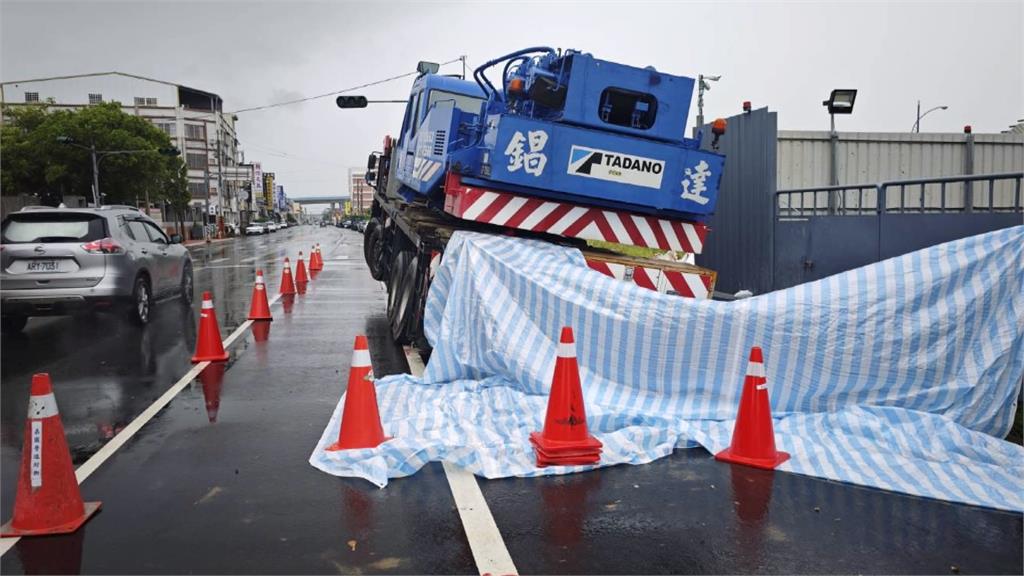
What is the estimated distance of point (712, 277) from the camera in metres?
7.88

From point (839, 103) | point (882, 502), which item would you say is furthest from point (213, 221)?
point (882, 502)

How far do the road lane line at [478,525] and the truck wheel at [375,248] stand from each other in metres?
11.4

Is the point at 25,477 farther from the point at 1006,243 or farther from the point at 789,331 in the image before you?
the point at 1006,243

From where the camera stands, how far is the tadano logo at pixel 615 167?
7523 mm

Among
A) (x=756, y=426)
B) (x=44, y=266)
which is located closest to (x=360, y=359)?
(x=756, y=426)

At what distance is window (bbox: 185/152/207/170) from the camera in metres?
87.1

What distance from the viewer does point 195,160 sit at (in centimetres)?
8825

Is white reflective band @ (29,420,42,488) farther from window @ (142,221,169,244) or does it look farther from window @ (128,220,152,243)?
window @ (142,221,169,244)

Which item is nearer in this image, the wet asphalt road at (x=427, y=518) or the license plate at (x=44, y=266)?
the wet asphalt road at (x=427, y=518)

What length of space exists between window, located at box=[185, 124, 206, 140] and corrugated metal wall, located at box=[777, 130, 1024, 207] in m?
85.6

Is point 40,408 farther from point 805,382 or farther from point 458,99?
point 458,99

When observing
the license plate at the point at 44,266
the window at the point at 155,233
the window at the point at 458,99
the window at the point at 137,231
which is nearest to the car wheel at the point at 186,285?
the window at the point at 155,233

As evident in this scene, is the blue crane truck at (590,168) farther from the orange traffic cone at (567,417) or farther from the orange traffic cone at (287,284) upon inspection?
the orange traffic cone at (287,284)

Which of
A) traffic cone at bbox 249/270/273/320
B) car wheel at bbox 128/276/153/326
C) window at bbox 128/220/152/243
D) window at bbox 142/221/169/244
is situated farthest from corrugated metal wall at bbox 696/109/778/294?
window at bbox 142/221/169/244
